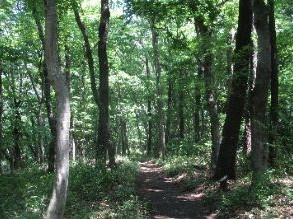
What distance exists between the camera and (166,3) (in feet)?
49.1

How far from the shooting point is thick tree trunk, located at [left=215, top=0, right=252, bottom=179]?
13609mm

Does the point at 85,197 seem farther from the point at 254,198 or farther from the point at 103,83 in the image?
the point at 103,83

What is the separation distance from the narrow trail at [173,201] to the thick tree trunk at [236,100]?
A: 145 cm

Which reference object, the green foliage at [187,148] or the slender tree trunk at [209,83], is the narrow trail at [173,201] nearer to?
the slender tree trunk at [209,83]

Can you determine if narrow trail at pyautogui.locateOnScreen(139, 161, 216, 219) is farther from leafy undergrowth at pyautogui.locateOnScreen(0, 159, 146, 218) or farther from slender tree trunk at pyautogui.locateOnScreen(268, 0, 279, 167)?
slender tree trunk at pyautogui.locateOnScreen(268, 0, 279, 167)

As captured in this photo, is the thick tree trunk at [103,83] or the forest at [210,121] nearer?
the forest at [210,121]

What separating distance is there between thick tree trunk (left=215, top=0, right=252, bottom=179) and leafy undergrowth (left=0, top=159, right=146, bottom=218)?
146 inches

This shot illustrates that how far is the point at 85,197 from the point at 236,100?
6.33 m

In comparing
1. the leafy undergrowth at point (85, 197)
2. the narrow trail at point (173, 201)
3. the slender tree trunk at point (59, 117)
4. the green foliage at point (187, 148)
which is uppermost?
the slender tree trunk at point (59, 117)

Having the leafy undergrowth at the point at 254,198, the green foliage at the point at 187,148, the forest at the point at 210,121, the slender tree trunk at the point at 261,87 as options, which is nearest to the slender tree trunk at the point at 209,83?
the forest at the point at 210,121

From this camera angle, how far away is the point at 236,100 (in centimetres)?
Answer: 1435

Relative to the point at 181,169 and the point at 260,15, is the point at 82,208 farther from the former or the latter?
the point at 181,169

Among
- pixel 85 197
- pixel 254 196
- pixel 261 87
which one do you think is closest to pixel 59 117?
pixel 85 197

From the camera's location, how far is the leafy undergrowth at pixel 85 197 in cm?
1043
